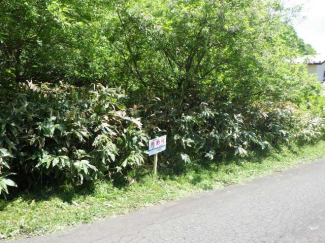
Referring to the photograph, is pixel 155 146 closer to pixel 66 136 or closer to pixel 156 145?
pixel 156 145

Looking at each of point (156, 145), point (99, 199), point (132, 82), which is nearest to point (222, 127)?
point (156, 145)

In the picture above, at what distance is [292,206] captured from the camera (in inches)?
191

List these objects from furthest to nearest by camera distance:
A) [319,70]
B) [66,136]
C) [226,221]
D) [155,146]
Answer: [319,70], [155,146], [66,136], [226,221]

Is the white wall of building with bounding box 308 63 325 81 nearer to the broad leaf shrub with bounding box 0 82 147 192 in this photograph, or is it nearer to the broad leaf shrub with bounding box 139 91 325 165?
the broad leaf shrub with bounding box 139 91 325 165

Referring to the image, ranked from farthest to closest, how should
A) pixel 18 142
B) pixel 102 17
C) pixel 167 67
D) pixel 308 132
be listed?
pixel 308 132
pixel 167 67
pixel 102 17
pixel 18 142

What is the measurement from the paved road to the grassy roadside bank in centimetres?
21

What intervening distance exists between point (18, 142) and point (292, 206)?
465cm

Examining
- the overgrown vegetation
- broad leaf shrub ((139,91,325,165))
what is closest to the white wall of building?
broad leaf shrub ((139,91,325,165))

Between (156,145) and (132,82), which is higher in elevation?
(132,82)

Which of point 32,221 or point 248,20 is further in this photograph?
point 248,20

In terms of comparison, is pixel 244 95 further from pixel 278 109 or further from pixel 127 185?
pixel 127 185

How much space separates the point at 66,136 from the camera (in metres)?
4.59

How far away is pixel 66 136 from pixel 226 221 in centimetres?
289

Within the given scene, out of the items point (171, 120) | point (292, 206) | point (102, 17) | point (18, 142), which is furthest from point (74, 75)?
point (292, 206)
